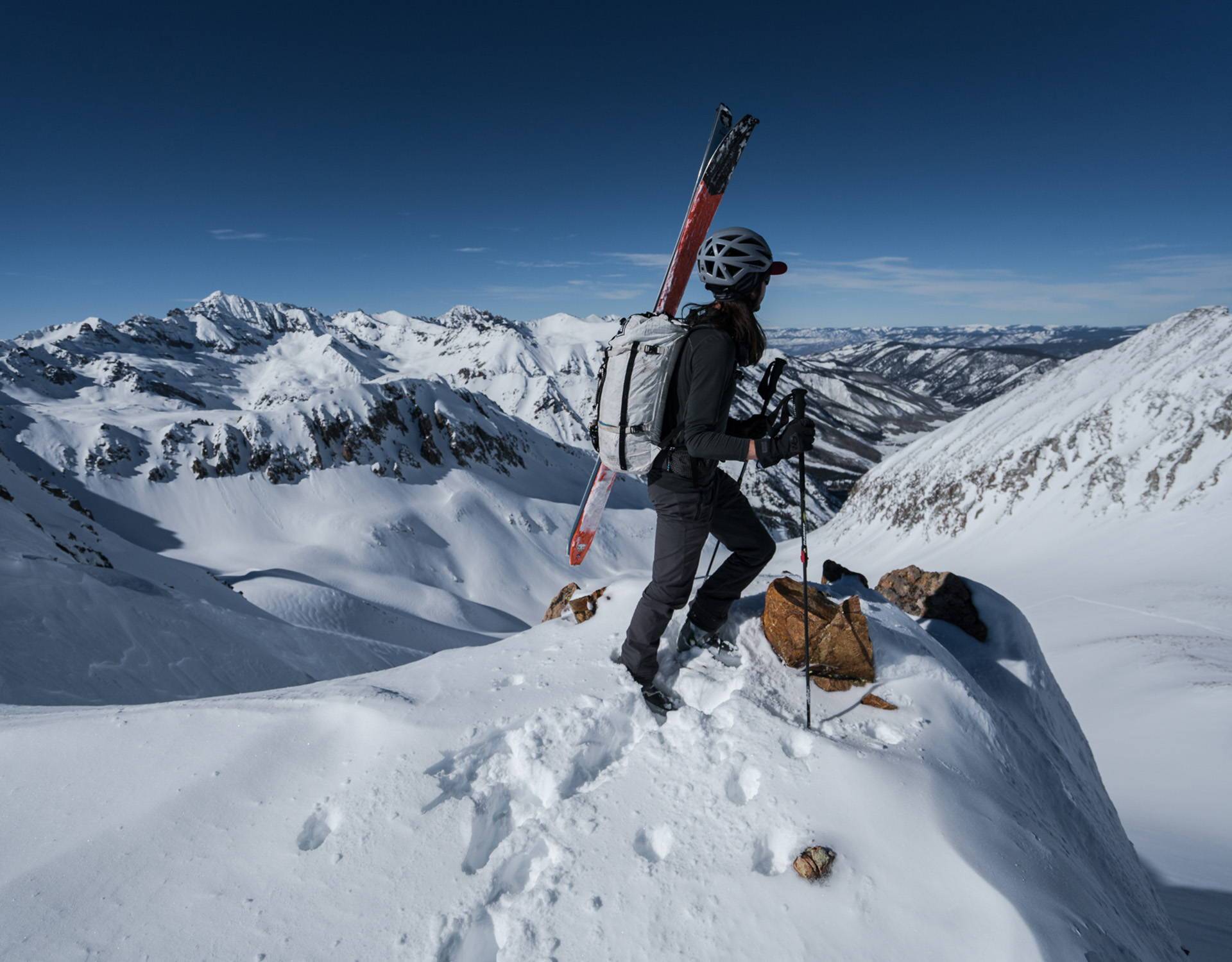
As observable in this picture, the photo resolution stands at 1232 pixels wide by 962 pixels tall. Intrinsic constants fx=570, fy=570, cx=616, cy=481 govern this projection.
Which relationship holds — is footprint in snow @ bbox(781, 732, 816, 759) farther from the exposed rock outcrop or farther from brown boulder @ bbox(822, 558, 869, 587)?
the exposed rock outcrop

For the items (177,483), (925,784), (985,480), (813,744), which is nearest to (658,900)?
(813,744)

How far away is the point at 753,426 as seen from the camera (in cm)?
575

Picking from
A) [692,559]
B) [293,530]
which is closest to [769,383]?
[692,559]

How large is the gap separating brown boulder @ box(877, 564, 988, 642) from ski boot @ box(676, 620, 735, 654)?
4486 millimetres

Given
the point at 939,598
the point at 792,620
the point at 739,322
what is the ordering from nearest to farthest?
1. the point at 739,322
2. the point at 792,620
3. the point at 939,598

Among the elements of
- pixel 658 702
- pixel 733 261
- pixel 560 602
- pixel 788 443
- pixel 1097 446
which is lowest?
Result: pixel 1097 446

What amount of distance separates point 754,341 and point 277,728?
16.6 ft

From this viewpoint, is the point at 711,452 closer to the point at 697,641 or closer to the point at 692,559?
the point at 692,559

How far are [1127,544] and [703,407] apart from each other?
5217 centimetres

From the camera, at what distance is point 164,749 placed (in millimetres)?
4363

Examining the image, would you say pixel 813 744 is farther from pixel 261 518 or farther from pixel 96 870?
pixel 261 518

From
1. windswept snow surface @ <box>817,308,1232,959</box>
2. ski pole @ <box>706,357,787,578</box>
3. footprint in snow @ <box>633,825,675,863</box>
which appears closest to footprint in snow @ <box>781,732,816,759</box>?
footprint in snow @ <box>633,825,675,863</box>

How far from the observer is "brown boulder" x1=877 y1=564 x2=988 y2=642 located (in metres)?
8.79

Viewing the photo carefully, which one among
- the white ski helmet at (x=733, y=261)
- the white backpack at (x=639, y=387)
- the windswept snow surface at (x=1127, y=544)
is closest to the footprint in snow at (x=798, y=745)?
the white backpack at (x=639, y=387)
